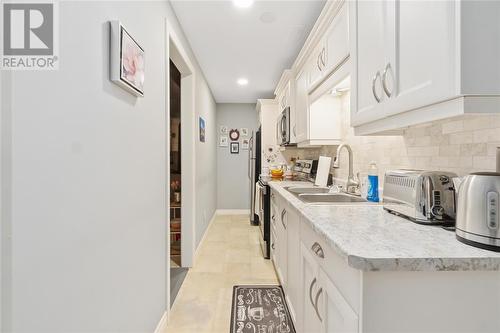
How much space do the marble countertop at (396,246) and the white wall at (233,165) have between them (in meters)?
4.61

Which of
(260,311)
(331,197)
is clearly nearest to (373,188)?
(331,197)

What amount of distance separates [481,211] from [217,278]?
7.78 ft

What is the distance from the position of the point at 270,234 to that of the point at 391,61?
7.97 ft

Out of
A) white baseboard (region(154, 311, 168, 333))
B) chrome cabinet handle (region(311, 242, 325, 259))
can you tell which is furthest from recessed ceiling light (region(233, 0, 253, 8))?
white baseboard (region(154, 311, 168, 333))

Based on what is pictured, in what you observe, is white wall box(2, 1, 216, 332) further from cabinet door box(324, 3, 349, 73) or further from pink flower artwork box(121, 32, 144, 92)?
cabinet door box(324, 3, 349, 73)

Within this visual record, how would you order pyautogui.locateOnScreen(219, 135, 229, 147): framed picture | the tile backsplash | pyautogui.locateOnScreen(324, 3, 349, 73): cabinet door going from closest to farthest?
1. the tile backsplash
2. pyautogui.locateOnScreen(324, 3, 349, 73): cabinet door
3. pyautogui.locateOnScreen(219, 135, 229, 147): framed picture

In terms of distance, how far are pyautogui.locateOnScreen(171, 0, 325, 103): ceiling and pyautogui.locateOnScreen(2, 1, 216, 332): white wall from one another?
2.64ft

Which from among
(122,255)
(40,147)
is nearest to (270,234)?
(122,255)

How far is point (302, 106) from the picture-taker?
285cm

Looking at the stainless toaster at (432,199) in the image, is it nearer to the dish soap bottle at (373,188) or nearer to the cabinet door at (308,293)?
the cabinet door at (308,293)

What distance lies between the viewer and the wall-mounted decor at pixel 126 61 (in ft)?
3.78

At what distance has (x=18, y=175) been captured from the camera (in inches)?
27.0

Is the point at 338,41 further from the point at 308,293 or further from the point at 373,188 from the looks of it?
the point at 308,293

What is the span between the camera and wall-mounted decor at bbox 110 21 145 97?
1.15m
